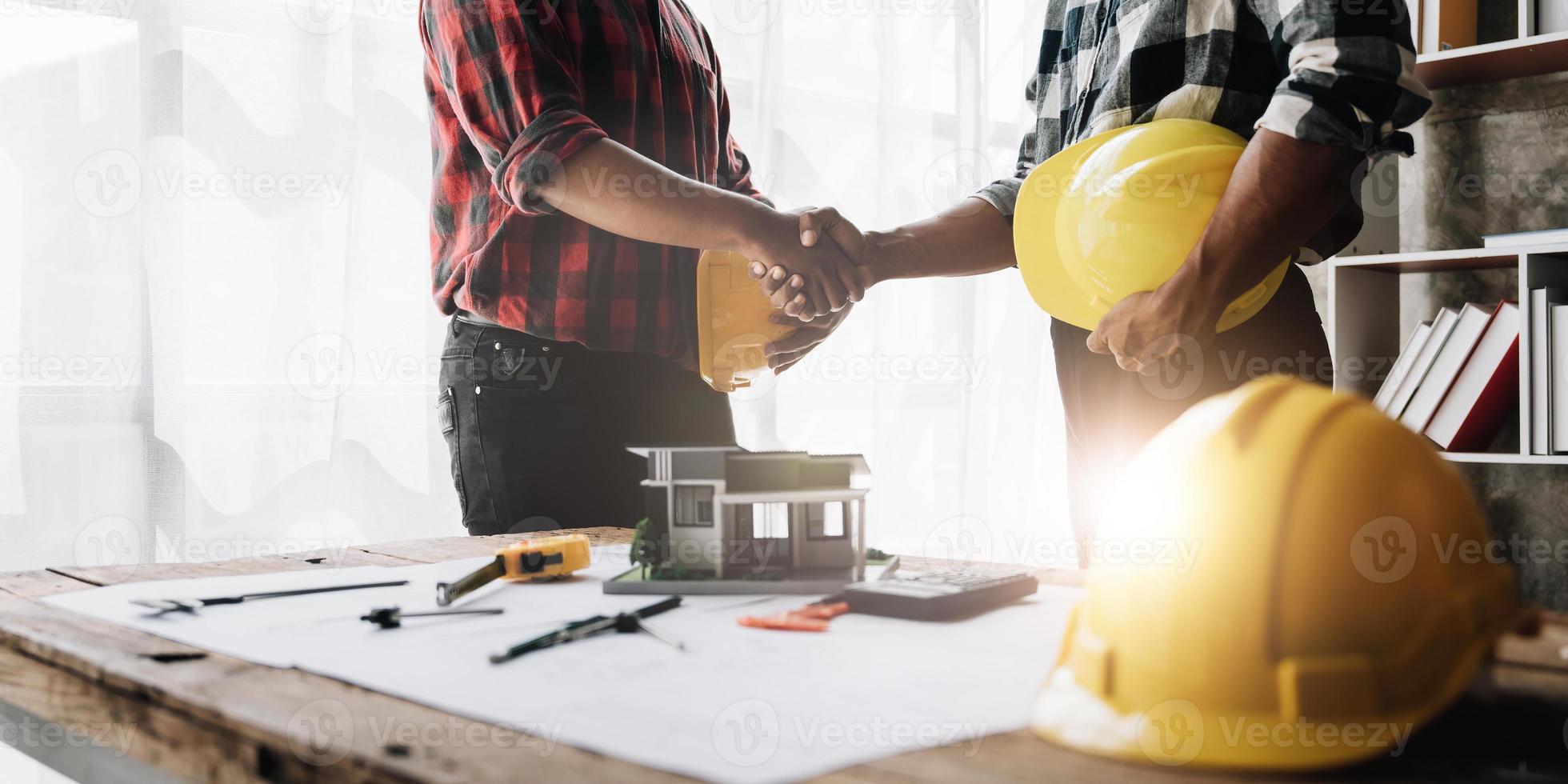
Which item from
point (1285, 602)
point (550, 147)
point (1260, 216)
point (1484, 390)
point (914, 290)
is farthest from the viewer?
point (914, 290)

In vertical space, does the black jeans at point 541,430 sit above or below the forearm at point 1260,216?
below

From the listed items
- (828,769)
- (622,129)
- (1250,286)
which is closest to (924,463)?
(622,129)

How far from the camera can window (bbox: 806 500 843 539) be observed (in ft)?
2.79

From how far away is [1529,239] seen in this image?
179 cm

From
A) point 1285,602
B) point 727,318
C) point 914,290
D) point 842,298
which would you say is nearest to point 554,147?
point 727,318

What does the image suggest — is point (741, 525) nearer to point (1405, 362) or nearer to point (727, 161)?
point (727, 161)

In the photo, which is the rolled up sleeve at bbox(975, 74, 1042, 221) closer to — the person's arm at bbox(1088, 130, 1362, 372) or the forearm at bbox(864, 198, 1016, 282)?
the forearm at bbox(864, 198, 1016, 282)

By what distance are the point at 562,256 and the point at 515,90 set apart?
0.73 feet

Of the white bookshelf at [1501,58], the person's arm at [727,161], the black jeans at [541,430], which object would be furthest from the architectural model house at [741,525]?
the white bookshelf at [1501,58]

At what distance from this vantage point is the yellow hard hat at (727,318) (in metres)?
1.45

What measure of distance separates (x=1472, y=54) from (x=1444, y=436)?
Result: 0.71m

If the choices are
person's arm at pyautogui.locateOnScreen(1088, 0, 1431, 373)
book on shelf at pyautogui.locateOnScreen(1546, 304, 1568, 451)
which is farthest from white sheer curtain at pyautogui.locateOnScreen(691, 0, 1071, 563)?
person's arm at pyautogui.locateOnScreen(1088, 0, 1431, 373)

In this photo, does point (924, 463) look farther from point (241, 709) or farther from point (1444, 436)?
point (241, 709)

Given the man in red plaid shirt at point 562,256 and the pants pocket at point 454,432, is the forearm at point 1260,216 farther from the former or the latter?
the pants pocket at point 454,432
